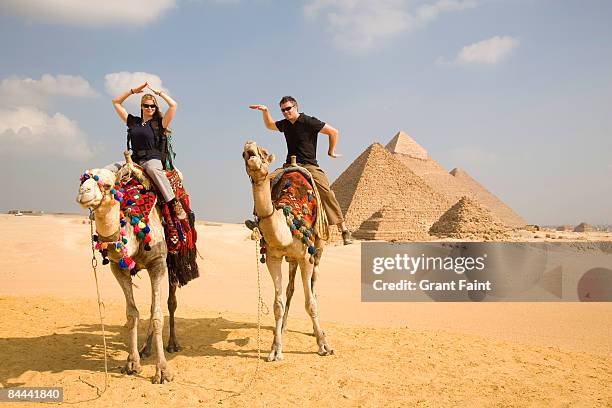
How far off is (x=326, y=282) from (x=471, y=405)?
12779 mm

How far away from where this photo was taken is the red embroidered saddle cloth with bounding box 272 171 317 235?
549cm

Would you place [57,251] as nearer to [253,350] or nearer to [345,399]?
[253,350]

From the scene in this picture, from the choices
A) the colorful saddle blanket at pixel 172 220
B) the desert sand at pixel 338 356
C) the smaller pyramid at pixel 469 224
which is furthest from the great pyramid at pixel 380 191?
the colorful saddle blanket at pixel 172 220

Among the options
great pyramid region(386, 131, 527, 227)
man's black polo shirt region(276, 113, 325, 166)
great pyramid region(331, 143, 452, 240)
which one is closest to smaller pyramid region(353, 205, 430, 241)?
great pyramid region(331, 143, 452, 240)

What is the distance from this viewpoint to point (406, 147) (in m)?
99.1

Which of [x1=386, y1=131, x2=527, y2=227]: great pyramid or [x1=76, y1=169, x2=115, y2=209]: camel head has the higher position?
[x1=386, y1=131, x2=527, y2=227]: great pyramid

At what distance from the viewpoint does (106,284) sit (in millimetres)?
13555

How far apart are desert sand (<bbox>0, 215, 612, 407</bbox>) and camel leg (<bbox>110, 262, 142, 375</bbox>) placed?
115mm

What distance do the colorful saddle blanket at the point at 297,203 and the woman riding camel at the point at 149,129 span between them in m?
1.20

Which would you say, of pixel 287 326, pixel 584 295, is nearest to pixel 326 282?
pixel 584 295

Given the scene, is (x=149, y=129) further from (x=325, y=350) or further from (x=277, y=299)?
(x=325, y=350)

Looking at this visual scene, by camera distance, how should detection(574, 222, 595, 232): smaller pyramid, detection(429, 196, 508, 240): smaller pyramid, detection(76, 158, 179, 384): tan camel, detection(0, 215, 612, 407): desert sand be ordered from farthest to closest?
detection(574, 222, 595, 232): smaller pyramid < detection(429, 196, 508, 240): smaller pyramid < detection(0, 215, 612, 407): desert sand < detection(76, 158, 179, 384): tan camel

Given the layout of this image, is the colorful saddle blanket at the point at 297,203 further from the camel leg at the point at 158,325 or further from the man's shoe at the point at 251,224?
the camel leg at the point at 158,325

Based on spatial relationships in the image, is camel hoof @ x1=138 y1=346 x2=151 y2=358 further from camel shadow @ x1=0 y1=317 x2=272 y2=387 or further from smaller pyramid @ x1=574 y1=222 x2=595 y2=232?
smaller pyramid @ x1=574 y1=222 x2=595 y2=232
